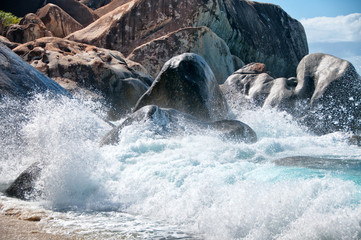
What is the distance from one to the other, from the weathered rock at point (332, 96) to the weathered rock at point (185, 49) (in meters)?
7.32

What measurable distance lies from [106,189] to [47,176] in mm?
670

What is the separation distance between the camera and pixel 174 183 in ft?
12.5

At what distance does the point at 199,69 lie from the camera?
846cm

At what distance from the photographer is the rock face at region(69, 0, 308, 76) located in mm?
18188

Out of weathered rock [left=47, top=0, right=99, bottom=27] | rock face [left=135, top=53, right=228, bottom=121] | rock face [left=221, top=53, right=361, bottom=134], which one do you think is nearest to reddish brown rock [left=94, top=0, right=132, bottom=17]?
weathered rock [left=47, top=0, right=99, bottom=27]

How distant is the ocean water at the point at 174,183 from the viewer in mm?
2799

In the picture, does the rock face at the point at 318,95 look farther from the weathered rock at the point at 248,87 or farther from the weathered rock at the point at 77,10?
the weathered rock at the point at 77,10

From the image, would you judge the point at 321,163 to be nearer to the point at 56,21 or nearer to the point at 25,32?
the point at 25,32

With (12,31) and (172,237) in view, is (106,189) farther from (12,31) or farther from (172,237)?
(12,31)

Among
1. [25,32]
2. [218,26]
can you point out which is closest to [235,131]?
[25,32]

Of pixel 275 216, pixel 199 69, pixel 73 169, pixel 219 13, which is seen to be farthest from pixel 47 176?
pixel 219 13

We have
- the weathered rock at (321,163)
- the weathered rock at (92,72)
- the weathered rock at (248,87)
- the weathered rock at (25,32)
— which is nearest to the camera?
the weathered rock at (321,163)

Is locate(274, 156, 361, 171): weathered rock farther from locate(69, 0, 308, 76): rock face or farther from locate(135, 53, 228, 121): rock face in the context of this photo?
locate(69, 0, 308, 76): rock face

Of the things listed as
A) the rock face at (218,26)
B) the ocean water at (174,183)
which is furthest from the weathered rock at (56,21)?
the ocean water at (174,183)
